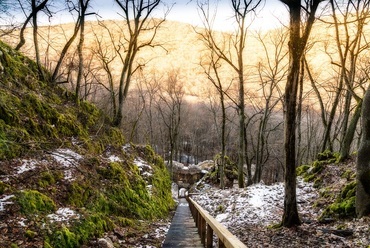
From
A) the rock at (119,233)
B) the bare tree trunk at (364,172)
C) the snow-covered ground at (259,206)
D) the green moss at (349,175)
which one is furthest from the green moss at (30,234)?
the green moss at (349,175)

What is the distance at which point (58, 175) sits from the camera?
7.42 m

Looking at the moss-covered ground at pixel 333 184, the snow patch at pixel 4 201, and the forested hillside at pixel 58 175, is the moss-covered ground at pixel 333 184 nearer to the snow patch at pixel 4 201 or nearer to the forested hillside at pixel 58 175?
the forested hillside at pixel 58 175

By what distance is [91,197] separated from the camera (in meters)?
7.86

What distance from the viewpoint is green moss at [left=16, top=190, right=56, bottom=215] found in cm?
560

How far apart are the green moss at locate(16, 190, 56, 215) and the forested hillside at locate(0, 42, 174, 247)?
10 millimetres

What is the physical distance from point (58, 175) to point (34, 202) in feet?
5.23

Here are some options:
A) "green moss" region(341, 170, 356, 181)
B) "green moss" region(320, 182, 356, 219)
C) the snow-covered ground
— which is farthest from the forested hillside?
"green moss" region(341, 170, 356, 181)

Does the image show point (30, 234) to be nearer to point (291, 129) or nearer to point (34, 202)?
point (34, 202)

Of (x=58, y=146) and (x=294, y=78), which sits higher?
(x=294, y=78)

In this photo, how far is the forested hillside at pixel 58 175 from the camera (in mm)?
5535

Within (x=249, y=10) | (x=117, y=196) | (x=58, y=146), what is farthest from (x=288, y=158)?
(x=249, y=10)

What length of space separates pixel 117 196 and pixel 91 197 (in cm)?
150

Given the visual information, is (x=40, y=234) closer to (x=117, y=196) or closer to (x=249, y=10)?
(x=117, y=196)

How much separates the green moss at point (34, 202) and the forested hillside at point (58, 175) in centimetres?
1
